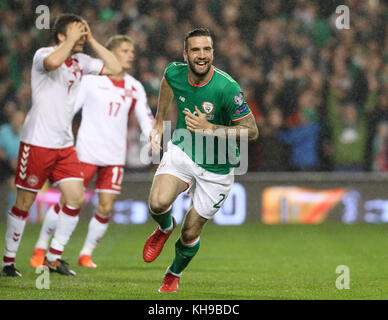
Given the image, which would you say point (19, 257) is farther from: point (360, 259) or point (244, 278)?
point (360, 259)

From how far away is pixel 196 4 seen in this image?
16469mm

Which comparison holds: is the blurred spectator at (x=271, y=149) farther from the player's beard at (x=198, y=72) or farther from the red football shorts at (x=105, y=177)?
the player's beard at (x=198, y=72)

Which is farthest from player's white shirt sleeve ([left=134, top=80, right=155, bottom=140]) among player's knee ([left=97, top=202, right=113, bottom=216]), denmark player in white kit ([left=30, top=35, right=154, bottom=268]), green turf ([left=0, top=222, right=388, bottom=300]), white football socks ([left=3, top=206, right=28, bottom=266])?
white football socks ([left=3, top=206, right=28, bottom=266])

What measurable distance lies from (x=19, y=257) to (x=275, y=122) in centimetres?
573

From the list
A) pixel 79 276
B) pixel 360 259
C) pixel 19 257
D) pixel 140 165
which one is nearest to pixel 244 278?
pixel 79 276

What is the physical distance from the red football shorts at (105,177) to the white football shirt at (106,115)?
0.06 metres

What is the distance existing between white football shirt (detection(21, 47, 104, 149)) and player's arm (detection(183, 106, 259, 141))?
1788 millimetres

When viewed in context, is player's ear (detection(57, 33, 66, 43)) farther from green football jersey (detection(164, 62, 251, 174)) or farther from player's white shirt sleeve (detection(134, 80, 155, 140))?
player's white shirt sleeve (detection(134, 80, 155, 140))

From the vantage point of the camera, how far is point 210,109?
24.0 ft

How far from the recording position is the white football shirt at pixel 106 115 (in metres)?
9.73

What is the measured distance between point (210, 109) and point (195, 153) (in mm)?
406

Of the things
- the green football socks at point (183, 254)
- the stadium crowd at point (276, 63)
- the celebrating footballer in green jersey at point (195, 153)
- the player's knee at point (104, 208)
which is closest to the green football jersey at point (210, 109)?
the celebrating footballer in green jersey at point (195, 153)

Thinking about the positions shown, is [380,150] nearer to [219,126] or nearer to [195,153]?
[195,153]

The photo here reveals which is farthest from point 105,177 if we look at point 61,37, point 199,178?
point 199,178
